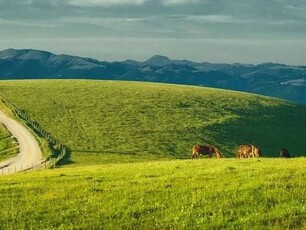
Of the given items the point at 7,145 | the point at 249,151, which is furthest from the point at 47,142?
the point at 249,151

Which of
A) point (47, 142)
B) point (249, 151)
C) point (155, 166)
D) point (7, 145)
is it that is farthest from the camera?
point (47, 142)

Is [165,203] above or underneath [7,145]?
above

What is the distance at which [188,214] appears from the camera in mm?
20938

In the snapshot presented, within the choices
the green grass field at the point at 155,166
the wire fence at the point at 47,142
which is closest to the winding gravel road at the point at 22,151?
the wire fence at the point at 47,142

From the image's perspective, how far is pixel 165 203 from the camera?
22.8m

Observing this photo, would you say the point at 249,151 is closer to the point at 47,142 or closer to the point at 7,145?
the point at 47,142

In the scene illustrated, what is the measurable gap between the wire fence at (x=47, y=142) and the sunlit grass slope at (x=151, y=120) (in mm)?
2053

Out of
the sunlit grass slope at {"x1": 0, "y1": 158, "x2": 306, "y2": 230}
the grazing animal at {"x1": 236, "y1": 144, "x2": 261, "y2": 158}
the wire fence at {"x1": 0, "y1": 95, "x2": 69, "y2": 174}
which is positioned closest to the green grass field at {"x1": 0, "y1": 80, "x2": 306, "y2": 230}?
the sunlit grass slope at {"x1": 0, "y1": 158, "x2": 306, "y2": 230}

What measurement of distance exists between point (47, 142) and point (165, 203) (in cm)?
7307

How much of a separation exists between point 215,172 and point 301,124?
117 metres

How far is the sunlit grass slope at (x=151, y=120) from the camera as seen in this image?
98.7m

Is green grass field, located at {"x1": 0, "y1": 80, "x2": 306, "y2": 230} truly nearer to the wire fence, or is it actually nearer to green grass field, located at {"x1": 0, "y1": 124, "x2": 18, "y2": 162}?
the wire fence

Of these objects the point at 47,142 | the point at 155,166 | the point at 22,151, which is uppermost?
the point at 155,166

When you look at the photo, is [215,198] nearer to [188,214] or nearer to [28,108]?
[188,214]
